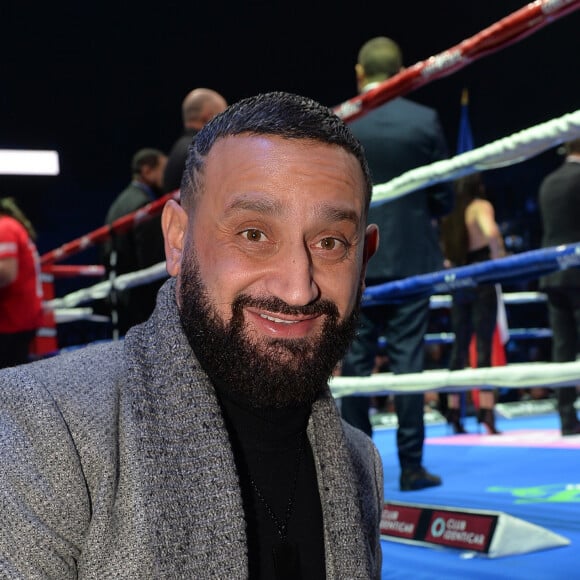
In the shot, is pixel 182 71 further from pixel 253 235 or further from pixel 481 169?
pixel 253 235

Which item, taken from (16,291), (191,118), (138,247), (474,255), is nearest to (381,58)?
(191,118)

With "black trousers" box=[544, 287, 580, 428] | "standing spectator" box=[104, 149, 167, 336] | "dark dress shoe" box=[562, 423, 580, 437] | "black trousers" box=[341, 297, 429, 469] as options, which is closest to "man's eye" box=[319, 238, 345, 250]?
"black trousers" box=[341, 297, 429, 469]

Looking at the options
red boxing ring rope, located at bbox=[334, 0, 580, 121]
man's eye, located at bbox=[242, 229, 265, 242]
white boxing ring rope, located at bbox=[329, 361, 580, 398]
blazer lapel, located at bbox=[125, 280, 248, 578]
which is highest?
red boxing ring rope, located at bbox=[334, 0, 580, 121]

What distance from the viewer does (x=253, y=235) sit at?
0.82m

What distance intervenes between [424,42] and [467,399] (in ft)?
12.7

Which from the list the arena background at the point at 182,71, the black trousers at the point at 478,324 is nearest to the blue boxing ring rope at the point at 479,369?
the black trousers at the point at 478,324

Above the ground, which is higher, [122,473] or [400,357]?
[122,473]

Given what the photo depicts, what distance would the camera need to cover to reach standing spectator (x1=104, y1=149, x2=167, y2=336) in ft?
10.1

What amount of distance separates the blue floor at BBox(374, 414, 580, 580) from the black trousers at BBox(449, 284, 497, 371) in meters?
0.40

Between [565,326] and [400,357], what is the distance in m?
1.28

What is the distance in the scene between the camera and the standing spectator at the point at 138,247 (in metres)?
3.06

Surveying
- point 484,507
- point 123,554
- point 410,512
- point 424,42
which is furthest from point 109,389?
point 424,42

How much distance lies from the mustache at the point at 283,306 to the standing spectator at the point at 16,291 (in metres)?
2.33

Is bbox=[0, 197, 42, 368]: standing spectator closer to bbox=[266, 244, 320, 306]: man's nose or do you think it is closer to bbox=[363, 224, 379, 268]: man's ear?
bbox=[363, 224, 379, 268]: man's ear
